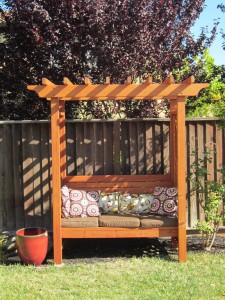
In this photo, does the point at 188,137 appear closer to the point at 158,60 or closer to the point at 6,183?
the point at 158,60

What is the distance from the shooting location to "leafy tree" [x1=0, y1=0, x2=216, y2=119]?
654 cm

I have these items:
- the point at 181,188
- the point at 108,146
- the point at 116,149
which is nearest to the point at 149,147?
the point at 116,149

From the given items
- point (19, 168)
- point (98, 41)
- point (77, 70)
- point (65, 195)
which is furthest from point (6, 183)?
point (98, 41)

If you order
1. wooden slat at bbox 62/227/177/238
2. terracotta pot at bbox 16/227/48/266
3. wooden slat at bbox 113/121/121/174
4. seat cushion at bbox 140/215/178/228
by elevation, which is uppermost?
wooden slat at bbox 113/121/121/174

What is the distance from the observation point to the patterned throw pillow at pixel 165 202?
6002 mm

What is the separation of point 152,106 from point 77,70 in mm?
1447

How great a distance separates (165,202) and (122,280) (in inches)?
63.5

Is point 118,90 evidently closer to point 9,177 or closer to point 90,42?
point 90,42

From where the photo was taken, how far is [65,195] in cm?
591

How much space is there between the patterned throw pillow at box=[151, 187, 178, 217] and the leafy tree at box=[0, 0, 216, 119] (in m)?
1.65

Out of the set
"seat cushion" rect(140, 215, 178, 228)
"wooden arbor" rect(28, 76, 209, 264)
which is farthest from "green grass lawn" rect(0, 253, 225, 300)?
"seat cushion" rect(140, 215, 178, 228)

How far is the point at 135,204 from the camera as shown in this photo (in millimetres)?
6277

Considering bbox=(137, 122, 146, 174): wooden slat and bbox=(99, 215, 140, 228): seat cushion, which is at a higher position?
bbox=(137, 122, 146, 174): wooden slat

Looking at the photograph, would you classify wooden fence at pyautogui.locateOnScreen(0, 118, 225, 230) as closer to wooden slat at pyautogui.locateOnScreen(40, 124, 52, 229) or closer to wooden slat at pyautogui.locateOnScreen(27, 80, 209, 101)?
wooden slat at pyautogui.locateOnScreen(40, 124, 52, 229)
